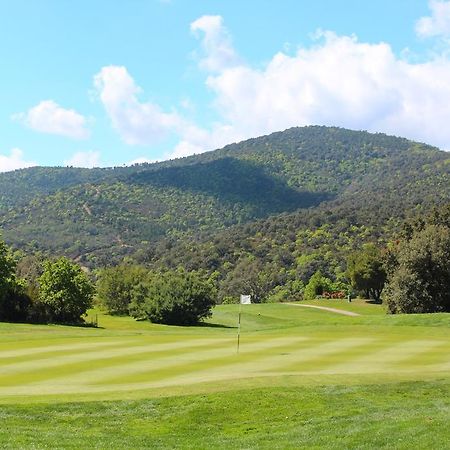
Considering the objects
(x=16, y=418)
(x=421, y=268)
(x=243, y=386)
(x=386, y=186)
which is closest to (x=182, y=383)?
(x=243, y=386)

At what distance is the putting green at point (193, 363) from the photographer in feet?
56.0

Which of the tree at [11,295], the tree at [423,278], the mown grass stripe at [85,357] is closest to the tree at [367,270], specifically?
the tree at [423,278]

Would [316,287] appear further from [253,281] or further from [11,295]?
[11,295]

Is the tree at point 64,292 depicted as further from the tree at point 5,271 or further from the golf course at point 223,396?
the golf course at point 223,396

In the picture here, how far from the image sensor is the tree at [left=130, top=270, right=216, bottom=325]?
2096 inches

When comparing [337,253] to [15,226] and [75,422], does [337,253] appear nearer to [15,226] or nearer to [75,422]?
[75,422]

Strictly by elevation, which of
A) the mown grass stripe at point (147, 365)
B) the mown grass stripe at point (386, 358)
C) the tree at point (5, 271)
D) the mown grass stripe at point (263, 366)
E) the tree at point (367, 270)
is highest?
the tree at point (367, 270)

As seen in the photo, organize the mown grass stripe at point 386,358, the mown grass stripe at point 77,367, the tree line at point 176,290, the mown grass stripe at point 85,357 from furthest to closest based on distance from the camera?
the tree line at point 176,290, the mown grass stripe at point 386,358, the mown grass stripe at point 85,357, the mown grass stripe at point 77,367

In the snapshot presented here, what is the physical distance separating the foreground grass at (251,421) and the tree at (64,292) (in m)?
37.6

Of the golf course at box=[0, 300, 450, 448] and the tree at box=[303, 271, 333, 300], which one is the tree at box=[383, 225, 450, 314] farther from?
the tree at box=[303, 271, 333, 300]

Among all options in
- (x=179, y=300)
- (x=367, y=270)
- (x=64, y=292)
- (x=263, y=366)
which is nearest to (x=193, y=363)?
(x=263, y=366)

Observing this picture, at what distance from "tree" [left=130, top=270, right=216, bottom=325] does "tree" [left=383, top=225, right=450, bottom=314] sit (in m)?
16.3

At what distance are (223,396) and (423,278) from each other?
4188 cm

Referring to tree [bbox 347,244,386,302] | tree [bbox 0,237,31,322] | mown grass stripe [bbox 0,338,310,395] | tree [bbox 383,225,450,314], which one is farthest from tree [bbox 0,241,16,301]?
tree [bbox 347,244,386,302]
